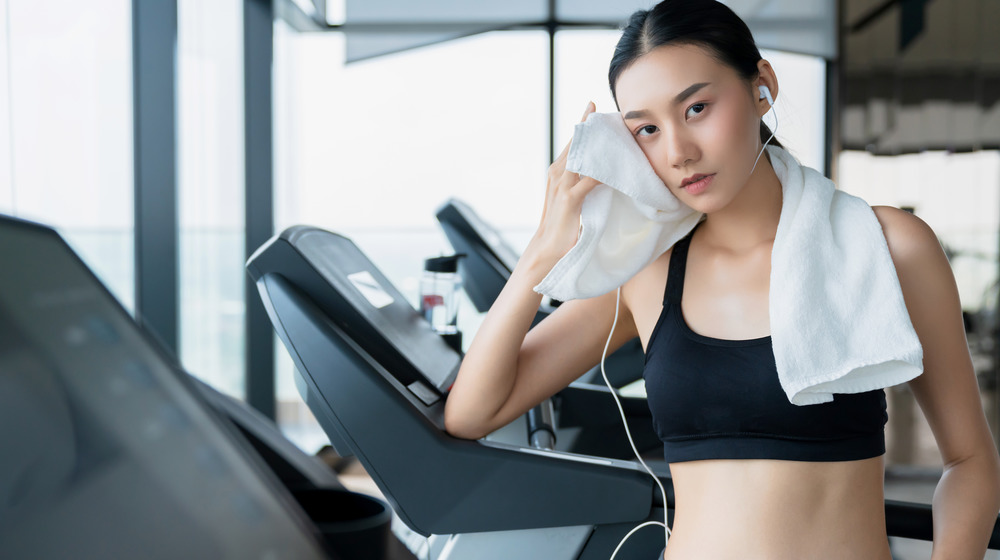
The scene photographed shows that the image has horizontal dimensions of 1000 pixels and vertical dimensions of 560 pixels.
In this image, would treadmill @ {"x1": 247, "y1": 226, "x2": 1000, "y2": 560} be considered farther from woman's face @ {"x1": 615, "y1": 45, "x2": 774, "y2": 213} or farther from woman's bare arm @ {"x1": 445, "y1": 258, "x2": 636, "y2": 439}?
woman's face @ {"x1": 615, "y1": 45, "x2": 774, "y2": 213}

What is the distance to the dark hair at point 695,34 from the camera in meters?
1.08

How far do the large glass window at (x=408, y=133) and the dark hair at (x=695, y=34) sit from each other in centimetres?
298

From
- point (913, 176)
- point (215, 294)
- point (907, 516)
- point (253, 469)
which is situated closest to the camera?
point (253, 469)

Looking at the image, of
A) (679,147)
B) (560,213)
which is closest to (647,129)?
(679,147)

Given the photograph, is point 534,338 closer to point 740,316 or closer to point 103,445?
point 740,316

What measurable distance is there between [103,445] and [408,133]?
3952 mm

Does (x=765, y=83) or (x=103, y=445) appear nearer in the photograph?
(x=103, y=445)

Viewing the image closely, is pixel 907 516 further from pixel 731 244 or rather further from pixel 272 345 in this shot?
pixel 272 345

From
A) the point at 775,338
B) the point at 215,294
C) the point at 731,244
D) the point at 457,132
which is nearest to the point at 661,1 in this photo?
the point at 731,244

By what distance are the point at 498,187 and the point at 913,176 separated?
6.81 ft

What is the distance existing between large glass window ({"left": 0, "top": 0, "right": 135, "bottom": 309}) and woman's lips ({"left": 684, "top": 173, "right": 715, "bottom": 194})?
4.33 feet

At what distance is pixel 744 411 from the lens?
1.02m

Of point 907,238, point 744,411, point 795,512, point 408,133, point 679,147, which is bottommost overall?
point 795,512

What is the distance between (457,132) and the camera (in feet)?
13.5
